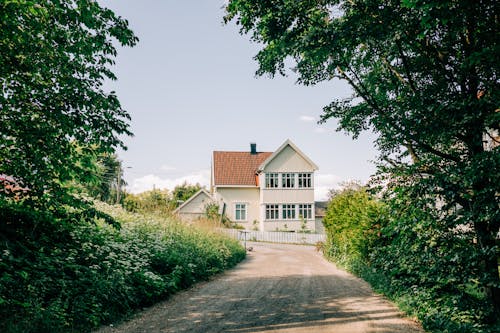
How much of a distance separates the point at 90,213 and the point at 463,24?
7455 millimetres

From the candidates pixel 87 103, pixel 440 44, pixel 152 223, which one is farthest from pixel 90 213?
pixel 440 44

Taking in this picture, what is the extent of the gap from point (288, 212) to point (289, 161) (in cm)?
552

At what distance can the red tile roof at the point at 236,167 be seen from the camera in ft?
139

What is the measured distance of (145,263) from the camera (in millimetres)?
9234

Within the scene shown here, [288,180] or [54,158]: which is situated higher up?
[288,180]

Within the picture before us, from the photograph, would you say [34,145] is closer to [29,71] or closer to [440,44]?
[29,71]

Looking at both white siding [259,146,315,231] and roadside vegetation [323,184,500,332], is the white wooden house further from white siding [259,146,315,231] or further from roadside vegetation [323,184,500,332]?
roadside vegetation [323,184,500,332]

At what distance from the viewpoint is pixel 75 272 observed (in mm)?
7129

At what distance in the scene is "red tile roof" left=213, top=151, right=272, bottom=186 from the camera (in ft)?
139

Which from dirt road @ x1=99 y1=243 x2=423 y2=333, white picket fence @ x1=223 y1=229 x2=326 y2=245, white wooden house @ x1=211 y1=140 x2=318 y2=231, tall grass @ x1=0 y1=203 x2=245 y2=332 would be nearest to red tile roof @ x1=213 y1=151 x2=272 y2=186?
white wooden house @ x1=211 y1=140 x2=318 y2=231

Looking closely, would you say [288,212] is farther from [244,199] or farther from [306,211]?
[244,199]

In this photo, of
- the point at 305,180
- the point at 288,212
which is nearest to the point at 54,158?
the point at 288,212

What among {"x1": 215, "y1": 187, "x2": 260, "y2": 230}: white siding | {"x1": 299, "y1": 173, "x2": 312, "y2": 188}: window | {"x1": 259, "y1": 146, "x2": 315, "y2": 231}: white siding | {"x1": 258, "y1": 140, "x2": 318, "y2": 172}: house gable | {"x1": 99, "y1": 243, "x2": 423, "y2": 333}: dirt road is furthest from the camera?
{"x1": 215, "y1": 187, "x2": 260, "y2": 230}: white siding

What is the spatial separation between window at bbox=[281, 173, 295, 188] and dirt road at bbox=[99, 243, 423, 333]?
94.7 ft
